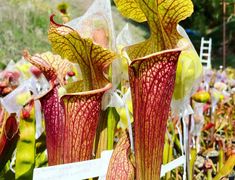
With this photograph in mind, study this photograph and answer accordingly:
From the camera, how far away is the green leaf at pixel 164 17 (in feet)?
2.03

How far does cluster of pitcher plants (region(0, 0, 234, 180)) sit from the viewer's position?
0.64m

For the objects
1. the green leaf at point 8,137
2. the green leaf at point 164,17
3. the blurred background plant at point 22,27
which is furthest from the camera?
the blurred background plant at point 22,27

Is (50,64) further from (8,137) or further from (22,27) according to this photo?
(22,27)

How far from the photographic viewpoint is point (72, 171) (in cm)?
66

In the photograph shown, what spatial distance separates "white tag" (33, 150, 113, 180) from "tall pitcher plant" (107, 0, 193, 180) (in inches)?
2.5

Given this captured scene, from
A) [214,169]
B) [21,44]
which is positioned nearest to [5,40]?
[21,44]

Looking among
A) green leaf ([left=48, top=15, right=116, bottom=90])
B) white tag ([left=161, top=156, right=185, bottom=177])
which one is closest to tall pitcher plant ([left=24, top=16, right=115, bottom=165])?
green leaf ([left=48, top=15, right=116, bottom=90])

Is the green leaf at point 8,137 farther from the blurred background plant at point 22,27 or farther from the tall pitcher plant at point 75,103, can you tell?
the blurred background plant at point 22,27

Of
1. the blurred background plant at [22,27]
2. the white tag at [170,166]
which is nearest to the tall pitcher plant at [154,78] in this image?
the white tag at [170,166]

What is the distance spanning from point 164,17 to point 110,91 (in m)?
0.16

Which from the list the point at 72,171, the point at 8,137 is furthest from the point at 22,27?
the point at 72,171

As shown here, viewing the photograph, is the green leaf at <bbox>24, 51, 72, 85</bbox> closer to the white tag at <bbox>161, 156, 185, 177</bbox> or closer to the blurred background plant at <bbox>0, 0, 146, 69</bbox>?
the white tag at <bbox>161, 156, 185, 177</bbox>

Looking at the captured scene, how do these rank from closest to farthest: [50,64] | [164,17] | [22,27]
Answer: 1. [164,17]
2. [50,64]
3. [22,27]

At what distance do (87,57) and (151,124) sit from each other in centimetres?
A: 13
